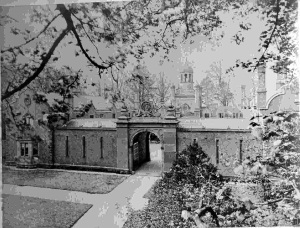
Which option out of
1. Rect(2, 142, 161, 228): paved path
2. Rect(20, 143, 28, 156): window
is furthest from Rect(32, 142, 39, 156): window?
Rect(2, 142, 161, 228): paved path

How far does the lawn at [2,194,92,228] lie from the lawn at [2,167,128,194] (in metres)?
0.16

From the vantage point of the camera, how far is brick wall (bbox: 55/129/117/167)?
335 centimetres

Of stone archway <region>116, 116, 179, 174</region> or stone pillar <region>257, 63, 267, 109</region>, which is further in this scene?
stone archway <region>116, 116, 179, 174</region>

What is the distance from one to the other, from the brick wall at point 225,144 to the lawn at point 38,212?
125 centimetres

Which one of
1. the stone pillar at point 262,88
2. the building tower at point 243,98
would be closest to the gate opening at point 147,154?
the building tower at point 243,98

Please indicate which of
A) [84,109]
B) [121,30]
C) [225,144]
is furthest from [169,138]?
[121,30]

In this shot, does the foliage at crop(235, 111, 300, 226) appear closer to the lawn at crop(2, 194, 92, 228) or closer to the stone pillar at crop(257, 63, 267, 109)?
the stone pillar at crop(257, 63, 267, 109)

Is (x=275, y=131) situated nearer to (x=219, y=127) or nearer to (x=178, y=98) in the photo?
(x=219, y=127)


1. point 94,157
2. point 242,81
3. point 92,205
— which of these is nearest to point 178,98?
point 242,81

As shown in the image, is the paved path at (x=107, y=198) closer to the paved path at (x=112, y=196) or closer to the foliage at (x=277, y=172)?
the paved path at (x=112, y=196)

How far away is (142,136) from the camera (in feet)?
10.8

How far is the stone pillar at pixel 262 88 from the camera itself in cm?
307

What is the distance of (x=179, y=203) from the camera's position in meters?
3.05

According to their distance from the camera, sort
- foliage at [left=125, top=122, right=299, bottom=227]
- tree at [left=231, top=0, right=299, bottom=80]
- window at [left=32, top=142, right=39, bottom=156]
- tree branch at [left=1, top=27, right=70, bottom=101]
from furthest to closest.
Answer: window at [left=32, top=142, right=39, bottom=156] → tree branch at [left=1, top=27, right=70, bottom=101] → tree at [left=231, top=0, right=299, bottom=80] → foliage at [left=125, top=122, right=299, bottom=227]
